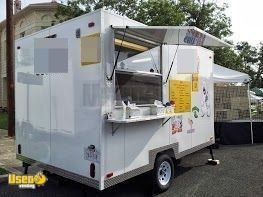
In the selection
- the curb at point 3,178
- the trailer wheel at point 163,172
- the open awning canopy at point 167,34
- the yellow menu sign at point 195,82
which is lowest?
the curb at point 3,178

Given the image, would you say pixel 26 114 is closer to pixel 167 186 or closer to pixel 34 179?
pixel 34 179

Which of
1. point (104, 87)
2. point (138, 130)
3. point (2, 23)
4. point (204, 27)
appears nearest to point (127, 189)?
point (138, 130)

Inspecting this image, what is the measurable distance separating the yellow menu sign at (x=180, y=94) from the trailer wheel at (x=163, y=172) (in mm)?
1003

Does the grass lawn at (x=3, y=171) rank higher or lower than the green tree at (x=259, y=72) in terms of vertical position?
lower

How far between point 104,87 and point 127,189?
245cm

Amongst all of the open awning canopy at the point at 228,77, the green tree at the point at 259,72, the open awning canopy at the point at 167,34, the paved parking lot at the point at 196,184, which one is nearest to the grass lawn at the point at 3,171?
the paved parking lot at the point at 196,184

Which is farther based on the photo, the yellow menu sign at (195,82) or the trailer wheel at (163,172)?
the yellow menu sign at (195,82)

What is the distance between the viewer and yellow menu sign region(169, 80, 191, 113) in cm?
625

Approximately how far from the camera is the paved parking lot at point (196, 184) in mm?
5949

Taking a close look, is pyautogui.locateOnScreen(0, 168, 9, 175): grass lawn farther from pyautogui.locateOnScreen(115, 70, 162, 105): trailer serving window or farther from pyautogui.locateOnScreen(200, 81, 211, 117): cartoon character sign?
pyautogui.locateOnScreen(200, 81, 211, 117): cartoon character sign

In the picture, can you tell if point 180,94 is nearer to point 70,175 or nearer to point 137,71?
point 137,71

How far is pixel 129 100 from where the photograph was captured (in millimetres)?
5141

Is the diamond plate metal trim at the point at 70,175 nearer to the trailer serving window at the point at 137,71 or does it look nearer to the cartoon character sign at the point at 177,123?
the trailer serving window at the point at 137,71

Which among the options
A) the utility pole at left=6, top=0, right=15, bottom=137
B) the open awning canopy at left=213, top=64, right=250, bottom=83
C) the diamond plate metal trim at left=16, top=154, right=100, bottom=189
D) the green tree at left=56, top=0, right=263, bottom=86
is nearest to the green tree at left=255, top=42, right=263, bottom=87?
the green tree at left=56, top=0, right=263, bottom=86
